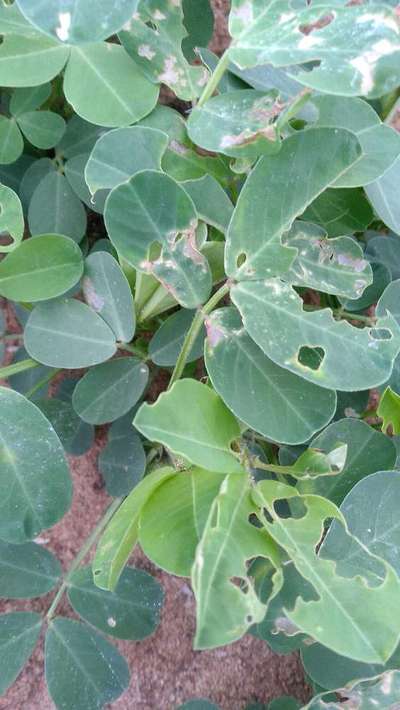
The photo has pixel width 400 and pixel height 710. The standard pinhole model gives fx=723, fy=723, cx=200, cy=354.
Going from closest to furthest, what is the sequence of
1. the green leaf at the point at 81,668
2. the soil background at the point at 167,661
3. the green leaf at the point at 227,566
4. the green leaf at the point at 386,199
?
the green leaf at the point at 227,566 < the green leaf at the point at 386,199 < the green leaf at the point at 81,668 < the soil background at the point at 167,661

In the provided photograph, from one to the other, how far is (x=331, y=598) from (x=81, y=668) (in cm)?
52

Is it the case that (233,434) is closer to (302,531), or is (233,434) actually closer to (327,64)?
(302,531)

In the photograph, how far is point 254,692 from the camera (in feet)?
4.56

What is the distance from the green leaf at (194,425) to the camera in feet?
2.37

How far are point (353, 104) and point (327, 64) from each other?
0.66 feet

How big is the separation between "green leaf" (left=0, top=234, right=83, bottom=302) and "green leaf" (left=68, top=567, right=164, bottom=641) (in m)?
0.45

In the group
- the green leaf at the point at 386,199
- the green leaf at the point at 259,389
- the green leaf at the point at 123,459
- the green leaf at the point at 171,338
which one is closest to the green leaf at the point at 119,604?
the green leaf at the point at 123,459

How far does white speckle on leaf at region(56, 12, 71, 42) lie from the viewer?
2.39 feet

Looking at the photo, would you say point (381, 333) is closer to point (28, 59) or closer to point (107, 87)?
point (107, 87)

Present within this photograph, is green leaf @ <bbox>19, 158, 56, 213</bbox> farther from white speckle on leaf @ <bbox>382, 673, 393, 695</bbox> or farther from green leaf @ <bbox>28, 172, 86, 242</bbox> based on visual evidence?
white speckle on leaf @ <bbox>382, 673, 393, 695</bbox>

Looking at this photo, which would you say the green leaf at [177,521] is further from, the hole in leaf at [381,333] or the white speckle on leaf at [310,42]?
the white speckle on leaf at [310,42]

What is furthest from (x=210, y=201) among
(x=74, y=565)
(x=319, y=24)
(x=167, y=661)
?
(x=167, y=661)

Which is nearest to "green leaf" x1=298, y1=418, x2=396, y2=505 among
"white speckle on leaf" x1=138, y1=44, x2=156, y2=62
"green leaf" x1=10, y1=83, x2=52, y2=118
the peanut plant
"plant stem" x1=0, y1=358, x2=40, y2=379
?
the peanut plant

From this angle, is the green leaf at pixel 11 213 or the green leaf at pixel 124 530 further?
the green leaf at pixel 11 213
